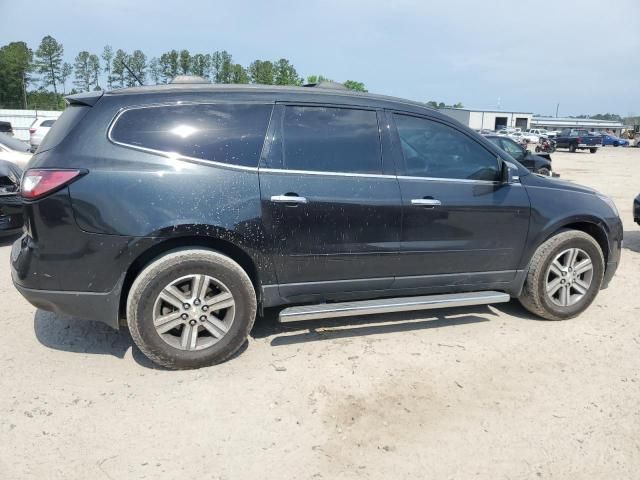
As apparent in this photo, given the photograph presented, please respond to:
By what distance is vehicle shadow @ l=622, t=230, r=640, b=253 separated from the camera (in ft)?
23.9

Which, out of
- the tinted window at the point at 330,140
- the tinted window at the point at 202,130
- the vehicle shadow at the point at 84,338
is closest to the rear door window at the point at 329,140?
the tinted window at the point at 330,140

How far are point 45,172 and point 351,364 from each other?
2.40m

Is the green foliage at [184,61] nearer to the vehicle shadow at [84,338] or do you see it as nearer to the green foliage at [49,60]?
the green foliage at [49,60]

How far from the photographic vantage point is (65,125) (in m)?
3.39

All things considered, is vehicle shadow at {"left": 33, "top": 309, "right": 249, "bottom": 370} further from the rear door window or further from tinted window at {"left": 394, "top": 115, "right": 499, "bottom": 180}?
tinted window at {"left": 394, "top": 115, "right": 499, "bottom": 180}

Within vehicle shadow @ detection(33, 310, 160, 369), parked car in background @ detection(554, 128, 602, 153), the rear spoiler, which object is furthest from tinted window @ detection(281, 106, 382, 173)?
parked car in background @ detection(554, 128, 602, 153)

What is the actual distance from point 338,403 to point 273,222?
4.18 ft

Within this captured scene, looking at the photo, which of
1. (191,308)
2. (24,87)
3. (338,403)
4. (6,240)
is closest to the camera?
(338,403)

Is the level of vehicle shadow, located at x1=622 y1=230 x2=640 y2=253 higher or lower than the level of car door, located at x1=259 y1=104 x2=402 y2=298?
lower

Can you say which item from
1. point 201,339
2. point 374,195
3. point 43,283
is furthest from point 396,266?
point 43,283

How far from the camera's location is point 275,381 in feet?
11.0

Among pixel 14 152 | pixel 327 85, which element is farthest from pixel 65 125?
pixel 14 152

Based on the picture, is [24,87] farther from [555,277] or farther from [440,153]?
[555,277]

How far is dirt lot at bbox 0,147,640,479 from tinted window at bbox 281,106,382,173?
138cm
